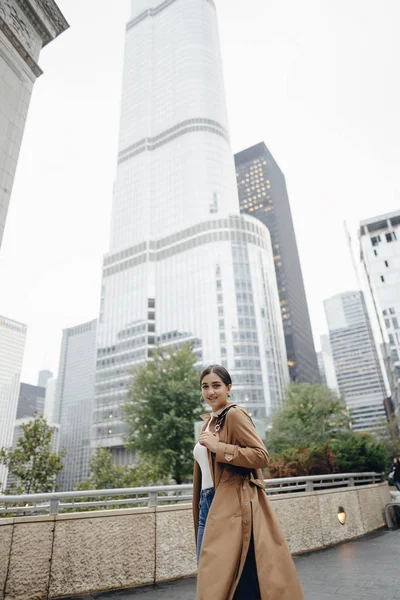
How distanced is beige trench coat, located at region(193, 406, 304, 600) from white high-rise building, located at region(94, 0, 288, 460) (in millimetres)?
75983

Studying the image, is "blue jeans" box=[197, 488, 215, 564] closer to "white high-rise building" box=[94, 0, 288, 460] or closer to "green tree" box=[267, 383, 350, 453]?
"green tree" box=[267, 383, 350, 453]

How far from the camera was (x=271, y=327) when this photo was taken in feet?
284

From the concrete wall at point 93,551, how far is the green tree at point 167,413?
1678cm

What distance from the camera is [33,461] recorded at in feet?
59.1

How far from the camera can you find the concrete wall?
13.9ft

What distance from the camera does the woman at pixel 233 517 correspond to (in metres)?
2.02

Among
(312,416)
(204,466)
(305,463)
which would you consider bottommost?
(305,463)

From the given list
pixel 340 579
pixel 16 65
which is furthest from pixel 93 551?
pixel 16 65

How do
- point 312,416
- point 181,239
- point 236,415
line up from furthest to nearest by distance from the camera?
point 181,239 → point 312,416 → point 236,415

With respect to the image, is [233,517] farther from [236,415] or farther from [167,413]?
[167,413]

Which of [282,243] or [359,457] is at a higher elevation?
[282,243]

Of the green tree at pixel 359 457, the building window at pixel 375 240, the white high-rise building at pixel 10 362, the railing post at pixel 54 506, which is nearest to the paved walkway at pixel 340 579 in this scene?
the railing post at pixel 54 506

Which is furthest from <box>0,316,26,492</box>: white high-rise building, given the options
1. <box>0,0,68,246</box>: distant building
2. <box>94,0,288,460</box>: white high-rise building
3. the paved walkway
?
the paved walkway

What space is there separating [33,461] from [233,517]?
1896cm
